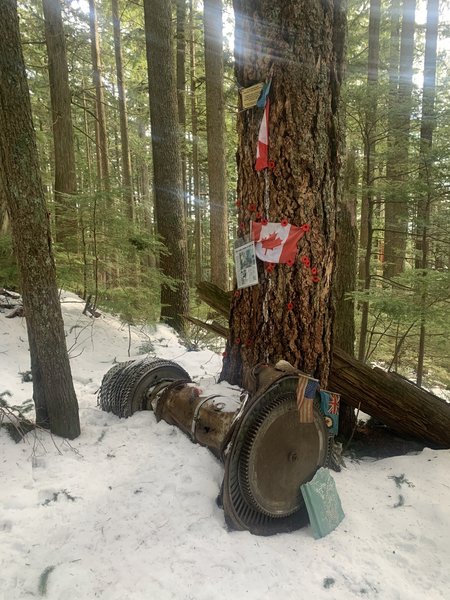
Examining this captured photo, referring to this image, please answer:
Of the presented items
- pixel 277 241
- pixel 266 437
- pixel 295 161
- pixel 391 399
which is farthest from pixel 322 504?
pixel 295 161

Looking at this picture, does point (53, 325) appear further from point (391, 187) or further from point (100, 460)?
point (391, 187)

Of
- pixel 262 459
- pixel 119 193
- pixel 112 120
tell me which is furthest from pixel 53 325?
pixel 112 120

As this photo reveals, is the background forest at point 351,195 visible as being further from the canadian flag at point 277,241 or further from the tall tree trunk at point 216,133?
the canadian flag at point 277,241

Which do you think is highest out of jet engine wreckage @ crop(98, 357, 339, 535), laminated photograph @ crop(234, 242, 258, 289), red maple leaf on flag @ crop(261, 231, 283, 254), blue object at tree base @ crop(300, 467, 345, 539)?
red maple leaf on flag @ crop(261, 231, 283, 254)

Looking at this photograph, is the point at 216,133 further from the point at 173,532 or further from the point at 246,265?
the point at 173,532

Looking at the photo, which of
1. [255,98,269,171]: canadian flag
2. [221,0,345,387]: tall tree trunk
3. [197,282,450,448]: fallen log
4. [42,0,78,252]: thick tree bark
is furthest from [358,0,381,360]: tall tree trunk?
[42,0,78,252]: thick tree bark

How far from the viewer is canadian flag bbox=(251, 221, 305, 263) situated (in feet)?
8.83

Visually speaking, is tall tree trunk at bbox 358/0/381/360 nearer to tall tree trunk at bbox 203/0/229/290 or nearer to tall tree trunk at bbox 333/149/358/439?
tall tree trunk at bbox 333/149/358/439

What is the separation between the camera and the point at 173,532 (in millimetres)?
2109

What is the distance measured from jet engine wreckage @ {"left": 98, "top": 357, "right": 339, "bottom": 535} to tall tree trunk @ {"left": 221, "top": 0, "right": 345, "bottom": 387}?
35 centimetres

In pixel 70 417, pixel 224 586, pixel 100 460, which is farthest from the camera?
pixel 70 417

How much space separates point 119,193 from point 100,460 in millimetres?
3624

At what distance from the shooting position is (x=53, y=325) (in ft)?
9.06

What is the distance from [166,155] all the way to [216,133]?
86.1 inches
